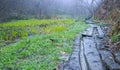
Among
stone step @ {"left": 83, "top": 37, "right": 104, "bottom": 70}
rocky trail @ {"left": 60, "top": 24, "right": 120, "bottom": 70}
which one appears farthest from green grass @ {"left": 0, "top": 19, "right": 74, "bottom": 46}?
rocky trail @ {"left": 60, "top": 24, "right": 120, "bottom": 70}

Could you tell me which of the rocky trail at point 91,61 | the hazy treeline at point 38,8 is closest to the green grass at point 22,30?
the rocky trail at point 91,61

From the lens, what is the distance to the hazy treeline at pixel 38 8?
3581 centimetres

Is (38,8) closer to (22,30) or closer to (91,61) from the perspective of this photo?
(22,30)

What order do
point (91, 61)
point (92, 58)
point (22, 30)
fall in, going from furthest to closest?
point (22, 30), point (92, 58), point (91, 61)

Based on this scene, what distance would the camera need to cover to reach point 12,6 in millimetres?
39375

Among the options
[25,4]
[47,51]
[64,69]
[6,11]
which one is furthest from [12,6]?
[64,69]

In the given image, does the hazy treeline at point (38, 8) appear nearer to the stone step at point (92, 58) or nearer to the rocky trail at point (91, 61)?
the stone step at point (92, 58)

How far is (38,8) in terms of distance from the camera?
46062 millimetres

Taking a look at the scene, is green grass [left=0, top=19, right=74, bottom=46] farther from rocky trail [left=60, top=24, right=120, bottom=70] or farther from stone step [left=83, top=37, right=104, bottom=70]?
rocky trail [left=60, top=24, right=120, bottom=70]

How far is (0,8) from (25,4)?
11499 millimetres

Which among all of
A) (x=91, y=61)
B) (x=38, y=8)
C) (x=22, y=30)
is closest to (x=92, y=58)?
(x=91, y=61)

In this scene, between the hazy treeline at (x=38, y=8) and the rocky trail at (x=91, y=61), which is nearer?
the rocky trail at (x=91, y=61)

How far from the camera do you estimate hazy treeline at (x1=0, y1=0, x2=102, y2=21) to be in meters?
35.8

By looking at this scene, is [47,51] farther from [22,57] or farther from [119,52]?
[119,52]
